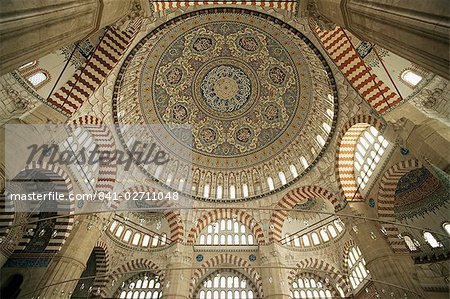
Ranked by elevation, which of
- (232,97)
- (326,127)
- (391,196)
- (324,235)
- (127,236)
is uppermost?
(232,97)

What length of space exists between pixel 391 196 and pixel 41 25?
14.3 meters

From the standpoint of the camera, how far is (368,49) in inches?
398

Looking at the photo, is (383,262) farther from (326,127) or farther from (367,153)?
(326,127)

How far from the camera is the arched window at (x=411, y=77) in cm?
894

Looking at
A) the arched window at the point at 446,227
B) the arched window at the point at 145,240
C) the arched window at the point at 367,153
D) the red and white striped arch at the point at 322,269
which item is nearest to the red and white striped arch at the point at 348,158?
the arched window at the point at 367,153

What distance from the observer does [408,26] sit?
461 cm

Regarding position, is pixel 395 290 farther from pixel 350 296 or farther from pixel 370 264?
pixel 350 296

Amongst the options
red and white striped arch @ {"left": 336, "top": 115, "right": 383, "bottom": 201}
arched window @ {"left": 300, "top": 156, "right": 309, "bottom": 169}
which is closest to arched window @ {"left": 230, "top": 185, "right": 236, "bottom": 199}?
arched window @ {"left": 300, "top": 156, "right": 309, "bottom": 169}

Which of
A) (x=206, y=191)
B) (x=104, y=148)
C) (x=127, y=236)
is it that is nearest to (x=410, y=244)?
(x=206, y=191)

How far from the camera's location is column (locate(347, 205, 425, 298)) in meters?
9.59

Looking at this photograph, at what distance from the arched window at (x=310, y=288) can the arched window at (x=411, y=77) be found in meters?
13.7

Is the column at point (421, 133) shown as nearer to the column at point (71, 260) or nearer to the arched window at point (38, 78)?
the column at point (71, 260)

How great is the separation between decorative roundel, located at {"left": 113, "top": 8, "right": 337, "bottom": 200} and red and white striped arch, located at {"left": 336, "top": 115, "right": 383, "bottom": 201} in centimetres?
109

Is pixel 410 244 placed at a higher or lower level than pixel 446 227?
lower
